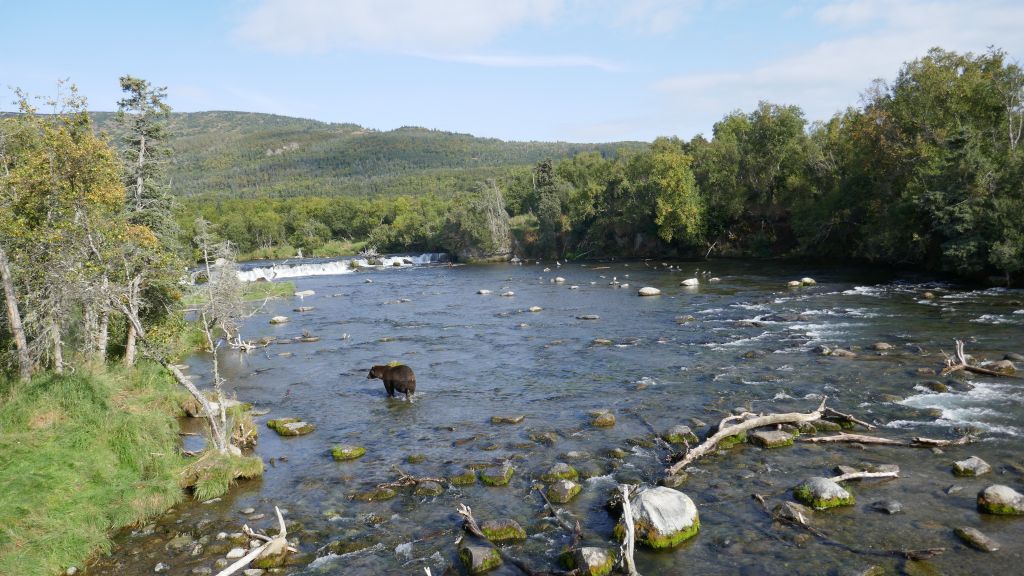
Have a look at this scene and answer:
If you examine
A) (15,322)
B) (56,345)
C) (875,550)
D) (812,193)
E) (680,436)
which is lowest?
(680,436)

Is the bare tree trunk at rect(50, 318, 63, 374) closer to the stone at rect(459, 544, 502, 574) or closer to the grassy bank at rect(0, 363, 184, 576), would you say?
the grassy bank at rect(0, 363, 184, 576)

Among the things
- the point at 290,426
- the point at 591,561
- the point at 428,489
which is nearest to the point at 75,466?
the point at 290,426

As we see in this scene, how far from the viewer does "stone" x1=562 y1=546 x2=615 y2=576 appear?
10031 millimetres

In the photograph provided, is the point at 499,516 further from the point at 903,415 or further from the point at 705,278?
the point at 705,278

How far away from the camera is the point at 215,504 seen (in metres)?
13.8

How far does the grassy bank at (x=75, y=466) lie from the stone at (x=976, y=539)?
15.6m

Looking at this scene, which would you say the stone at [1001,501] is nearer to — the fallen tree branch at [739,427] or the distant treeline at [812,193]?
the fallen tree branch at [739,427]

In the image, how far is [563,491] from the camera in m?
13.3

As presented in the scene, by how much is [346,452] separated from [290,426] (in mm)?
3206

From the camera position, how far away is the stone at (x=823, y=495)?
12.0 m

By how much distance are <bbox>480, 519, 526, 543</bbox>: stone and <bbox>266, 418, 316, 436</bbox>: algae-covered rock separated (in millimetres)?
8777

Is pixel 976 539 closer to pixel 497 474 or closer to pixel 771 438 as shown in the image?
pixel 771 438

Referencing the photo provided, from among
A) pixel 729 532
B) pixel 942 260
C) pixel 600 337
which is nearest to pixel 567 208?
pixel 942 260

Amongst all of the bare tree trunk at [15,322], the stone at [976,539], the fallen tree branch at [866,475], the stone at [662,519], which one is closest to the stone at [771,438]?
the fallen tree branch at [866,475]
